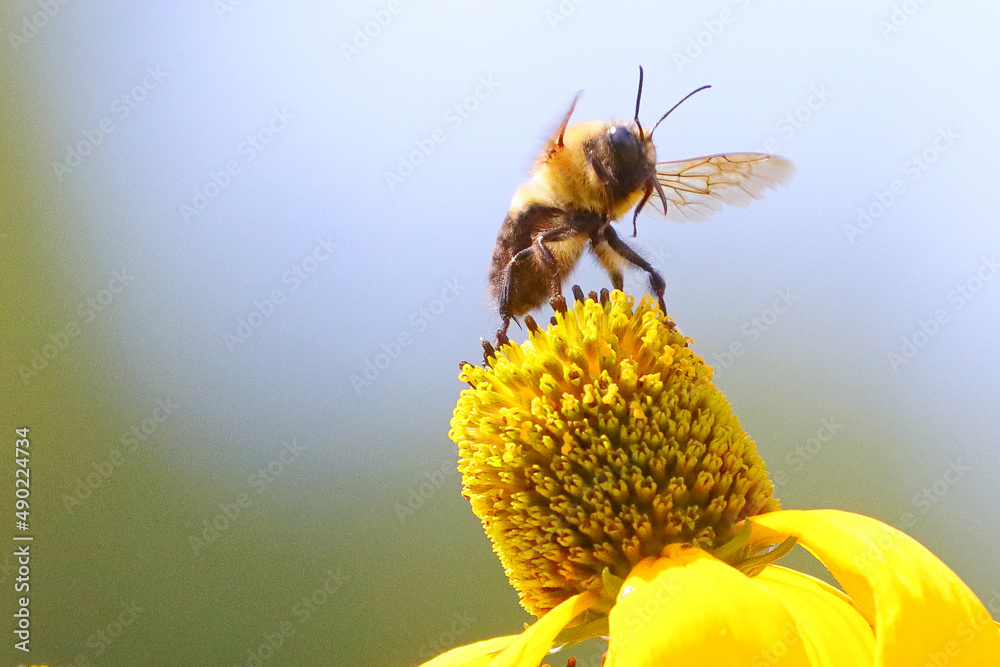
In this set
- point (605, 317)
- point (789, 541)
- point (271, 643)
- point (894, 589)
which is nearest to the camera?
point (894, 589)

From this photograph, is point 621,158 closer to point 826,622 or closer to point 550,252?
point 550,252

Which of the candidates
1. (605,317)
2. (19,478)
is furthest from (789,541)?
(19,478)

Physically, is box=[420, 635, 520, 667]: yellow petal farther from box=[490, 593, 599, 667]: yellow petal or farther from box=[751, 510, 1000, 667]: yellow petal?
box=[751, 510, 1000, 667]: yellow petal

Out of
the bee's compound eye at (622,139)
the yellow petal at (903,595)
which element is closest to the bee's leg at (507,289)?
the bee's compound eye at (622,139)

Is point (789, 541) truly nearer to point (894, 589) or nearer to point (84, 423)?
point (894, 589)

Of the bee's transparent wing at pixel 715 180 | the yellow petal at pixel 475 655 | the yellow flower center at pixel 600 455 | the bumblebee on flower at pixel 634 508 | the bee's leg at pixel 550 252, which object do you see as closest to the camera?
the bumblebee on flower at pixel 634 508

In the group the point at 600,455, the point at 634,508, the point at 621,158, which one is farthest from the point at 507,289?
the point at 634,508

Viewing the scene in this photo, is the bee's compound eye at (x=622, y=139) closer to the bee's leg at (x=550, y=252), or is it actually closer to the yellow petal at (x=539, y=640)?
the bee's leg at (x=550, y=252)
